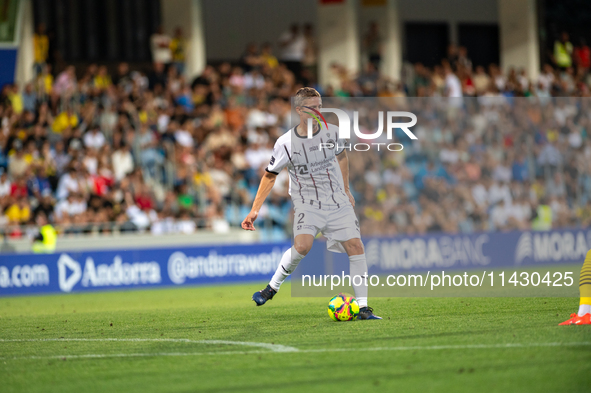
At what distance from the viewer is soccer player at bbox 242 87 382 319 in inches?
347

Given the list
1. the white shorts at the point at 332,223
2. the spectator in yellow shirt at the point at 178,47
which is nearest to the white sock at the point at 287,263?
the white shorts at the point at 332,223

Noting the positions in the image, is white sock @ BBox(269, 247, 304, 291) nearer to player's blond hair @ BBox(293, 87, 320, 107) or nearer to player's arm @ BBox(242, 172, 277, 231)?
player's arm @ BBox(242, 172, 277, 231)

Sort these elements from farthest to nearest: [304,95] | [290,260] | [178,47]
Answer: [178,47] < [290,260] < [304,95]

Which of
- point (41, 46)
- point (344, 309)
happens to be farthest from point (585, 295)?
point (41, 46)

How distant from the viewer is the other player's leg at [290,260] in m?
8.94

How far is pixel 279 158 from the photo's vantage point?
8.84 metres

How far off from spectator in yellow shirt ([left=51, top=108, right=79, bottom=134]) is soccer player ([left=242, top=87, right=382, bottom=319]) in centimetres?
1120

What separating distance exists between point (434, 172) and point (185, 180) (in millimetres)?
5744

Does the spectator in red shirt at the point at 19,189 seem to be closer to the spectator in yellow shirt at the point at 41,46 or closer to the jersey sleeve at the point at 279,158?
the spectator in yellow shirt at the point at 41,46

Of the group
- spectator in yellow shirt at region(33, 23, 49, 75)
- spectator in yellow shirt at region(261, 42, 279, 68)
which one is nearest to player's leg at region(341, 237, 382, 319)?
spectator in yellow shirt at region(33, 23, 49, 75)

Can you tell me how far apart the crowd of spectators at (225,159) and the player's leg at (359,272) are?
960 centimetres

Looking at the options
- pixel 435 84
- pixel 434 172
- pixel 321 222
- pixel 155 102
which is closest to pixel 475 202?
pixel 434 172

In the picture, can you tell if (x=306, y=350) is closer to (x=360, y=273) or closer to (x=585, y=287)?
(x=360, y=273)

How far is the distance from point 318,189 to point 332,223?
39 centimetres
